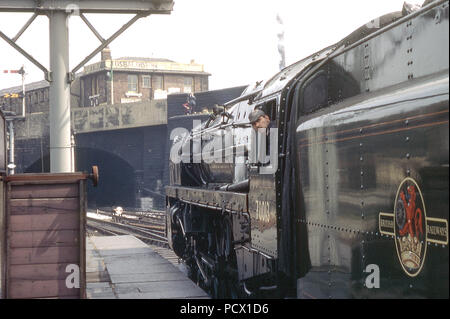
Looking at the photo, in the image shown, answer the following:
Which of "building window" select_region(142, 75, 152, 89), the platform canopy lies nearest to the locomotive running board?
the platform canopy

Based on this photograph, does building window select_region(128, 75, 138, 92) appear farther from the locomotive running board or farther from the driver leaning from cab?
the driver leaning from cab

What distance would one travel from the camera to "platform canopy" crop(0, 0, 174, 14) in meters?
8.38

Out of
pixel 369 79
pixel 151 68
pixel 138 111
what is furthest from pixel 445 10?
pixel 151 68

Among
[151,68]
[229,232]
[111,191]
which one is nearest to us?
[229,232]

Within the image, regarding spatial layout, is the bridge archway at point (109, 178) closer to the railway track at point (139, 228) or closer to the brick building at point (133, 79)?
the brick building at point (133, 79)

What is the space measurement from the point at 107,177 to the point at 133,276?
115 ft

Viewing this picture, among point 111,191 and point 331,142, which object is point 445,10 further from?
Answer: point 111,191

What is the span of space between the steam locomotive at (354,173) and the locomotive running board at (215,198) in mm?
34

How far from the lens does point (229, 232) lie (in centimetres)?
870

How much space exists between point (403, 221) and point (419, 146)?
0.45m

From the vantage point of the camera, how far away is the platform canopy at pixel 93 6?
330 inches

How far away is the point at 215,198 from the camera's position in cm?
870

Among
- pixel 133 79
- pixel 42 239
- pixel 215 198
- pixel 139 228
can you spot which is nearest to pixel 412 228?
pixel 42 239

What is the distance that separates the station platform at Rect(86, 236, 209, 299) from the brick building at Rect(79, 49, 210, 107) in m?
37.1
